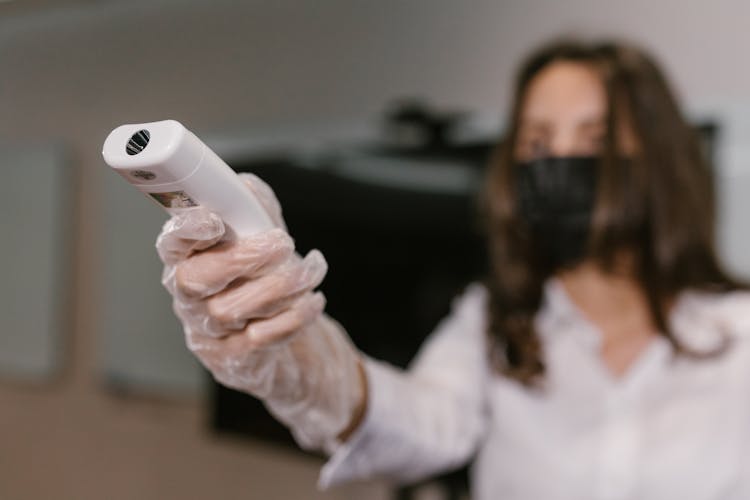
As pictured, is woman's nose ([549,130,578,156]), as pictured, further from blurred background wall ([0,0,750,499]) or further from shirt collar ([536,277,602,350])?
blurred background wall ([0,0,750,499])

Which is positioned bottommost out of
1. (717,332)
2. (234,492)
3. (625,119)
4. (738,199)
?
(234,492)

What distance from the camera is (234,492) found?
2.03 metres

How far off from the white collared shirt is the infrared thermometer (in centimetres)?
35

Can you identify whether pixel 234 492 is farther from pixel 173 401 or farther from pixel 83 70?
pixel 83 70

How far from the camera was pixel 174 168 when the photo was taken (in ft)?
1.31

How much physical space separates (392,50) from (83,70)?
1216 mm

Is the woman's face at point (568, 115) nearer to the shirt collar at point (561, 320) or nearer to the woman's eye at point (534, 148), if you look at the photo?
the woman's eye at point (534, 148)

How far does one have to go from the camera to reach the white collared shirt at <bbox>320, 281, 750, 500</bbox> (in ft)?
2.67

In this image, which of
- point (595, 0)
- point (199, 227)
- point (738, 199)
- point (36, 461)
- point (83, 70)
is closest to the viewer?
point (199, 227)

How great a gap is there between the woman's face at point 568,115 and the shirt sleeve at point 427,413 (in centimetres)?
30

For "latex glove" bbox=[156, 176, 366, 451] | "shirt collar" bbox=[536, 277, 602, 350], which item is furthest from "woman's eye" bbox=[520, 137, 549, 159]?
"latex glove" bbox=[156, 176, 366, 451]

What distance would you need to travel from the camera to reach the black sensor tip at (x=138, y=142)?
396 mm

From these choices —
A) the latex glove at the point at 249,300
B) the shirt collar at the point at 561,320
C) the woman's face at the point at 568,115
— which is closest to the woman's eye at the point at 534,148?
the woman's face at the point at 568,115

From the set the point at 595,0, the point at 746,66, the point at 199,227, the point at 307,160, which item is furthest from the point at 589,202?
the point at 307,160
